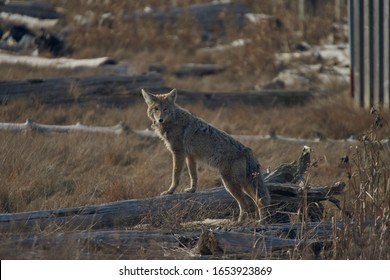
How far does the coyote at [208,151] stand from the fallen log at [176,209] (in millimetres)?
232

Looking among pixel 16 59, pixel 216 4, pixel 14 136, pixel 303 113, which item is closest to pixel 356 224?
pixel 14 136

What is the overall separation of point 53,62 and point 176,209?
9.42m

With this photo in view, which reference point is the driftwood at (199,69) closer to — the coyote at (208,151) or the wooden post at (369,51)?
the wooden post at (369,51)

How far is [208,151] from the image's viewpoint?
8.14m

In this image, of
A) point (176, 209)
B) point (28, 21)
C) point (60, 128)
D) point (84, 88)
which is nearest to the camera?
point (176, 209)

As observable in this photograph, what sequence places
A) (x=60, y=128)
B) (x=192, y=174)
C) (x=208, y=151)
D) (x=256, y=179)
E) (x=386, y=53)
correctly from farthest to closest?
(x=386, y=53) → (x=60, y=128) → (x=192, y=174) → (x=208, y=151) → (x=256, y=179)

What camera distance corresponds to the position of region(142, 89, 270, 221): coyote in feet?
25.9

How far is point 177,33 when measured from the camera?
21.5 meters

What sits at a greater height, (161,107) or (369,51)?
(161,107)

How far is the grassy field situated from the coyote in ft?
1.85

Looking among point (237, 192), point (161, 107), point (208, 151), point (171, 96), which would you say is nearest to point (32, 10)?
point (171, 96)

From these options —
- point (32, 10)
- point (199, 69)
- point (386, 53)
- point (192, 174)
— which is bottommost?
point (199, 69)

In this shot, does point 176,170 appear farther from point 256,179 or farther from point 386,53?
point 386,53
